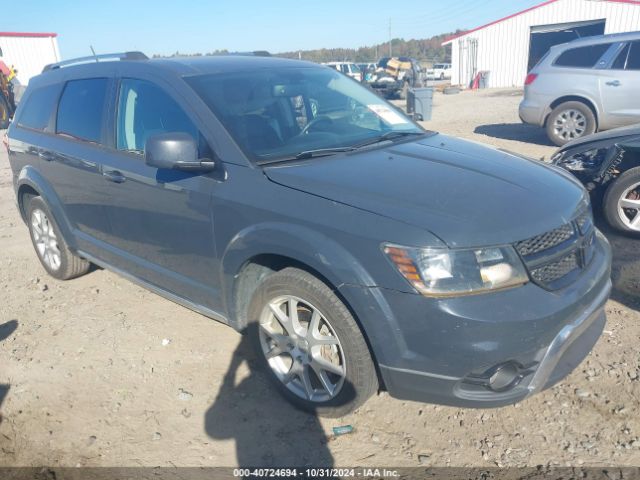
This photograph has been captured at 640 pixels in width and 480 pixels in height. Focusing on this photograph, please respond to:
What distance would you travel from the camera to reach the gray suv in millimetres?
2219

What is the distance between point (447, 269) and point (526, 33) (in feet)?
98.1

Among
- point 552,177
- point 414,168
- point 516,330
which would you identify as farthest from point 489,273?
point 552,177

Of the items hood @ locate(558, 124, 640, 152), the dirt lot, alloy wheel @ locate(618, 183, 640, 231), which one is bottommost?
the dirt lot

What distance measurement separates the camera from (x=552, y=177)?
9.43 ft

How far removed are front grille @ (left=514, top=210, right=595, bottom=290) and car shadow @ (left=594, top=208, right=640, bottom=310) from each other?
58.7 inches

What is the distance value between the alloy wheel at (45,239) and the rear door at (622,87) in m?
8.77

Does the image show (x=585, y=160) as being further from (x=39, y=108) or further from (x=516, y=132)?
(x=516, y=132)

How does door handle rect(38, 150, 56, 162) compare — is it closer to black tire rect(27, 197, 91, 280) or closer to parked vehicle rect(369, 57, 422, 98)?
black tire rect(27, 197, 91, 280)

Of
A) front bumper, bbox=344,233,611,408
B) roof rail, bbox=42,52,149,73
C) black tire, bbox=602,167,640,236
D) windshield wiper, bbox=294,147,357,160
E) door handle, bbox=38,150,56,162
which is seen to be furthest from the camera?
black tire, bbox=602,167,640,236

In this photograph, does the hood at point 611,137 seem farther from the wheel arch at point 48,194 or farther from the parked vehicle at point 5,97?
the parked vehicle at point 5,97

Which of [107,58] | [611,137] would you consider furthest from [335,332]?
[611,137]

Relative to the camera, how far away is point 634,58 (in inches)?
339

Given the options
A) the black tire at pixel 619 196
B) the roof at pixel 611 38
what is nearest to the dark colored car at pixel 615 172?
the black tire at pixel 619 196

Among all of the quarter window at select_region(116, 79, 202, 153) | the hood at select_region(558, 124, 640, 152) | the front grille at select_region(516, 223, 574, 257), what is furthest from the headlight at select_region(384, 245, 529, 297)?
the hood at select_region(558, 124, 640, 152)
